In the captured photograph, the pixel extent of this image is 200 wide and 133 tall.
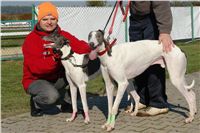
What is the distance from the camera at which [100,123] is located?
656 cm

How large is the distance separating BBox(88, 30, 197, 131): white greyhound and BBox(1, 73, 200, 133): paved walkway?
0.76 ft

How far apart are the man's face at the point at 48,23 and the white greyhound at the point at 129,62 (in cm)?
108

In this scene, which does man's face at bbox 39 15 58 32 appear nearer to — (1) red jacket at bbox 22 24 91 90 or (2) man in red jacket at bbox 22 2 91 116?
(2) man in red jacket at bbox 22 2 91 116

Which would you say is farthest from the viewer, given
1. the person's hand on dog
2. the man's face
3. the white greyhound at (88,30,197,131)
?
the man's face

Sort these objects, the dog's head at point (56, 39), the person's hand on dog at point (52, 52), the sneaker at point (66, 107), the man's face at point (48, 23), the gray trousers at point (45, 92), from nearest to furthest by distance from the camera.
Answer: the dog's head at point (56, 39) < the person's hand on dog at point (52, 52) < the man's face at point (48, 23) < the gray trousers at point (45, 92) < the sneaker at point (66, 107)

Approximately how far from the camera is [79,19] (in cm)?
1748

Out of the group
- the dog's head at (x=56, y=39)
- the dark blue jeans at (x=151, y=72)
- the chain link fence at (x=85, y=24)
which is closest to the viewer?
the dog's head at (x=56, y=39)

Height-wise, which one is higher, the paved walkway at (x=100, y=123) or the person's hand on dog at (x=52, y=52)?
the person's hand on dog at (x=52, y=52)

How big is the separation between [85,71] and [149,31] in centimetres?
134

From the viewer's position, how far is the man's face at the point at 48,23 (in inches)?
263

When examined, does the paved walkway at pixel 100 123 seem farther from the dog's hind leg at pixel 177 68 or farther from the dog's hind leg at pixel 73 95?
the dog's hind leg at pixel 177 68

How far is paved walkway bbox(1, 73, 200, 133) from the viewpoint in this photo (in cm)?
613

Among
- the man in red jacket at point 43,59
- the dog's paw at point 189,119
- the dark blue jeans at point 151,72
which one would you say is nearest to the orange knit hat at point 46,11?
the man in red jacket at point 43,59

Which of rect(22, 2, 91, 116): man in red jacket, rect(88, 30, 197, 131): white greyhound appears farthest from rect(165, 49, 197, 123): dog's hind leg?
rect(22, 2, 91, 116): man in red jacket
